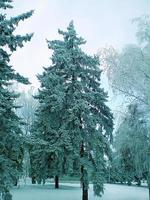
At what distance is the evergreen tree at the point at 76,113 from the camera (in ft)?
88.0

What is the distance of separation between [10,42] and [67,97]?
12029 mm

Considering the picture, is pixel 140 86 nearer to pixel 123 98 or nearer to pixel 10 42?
pixel 123 98

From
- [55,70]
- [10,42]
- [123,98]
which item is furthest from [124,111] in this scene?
[55,70]

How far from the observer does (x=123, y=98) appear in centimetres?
1958

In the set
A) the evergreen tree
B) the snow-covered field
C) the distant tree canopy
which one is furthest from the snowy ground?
the distant tree canopy

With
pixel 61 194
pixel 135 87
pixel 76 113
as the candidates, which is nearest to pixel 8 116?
pixel 135 87

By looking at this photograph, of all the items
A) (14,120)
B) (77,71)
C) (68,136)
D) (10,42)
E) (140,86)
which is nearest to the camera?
(10,42)

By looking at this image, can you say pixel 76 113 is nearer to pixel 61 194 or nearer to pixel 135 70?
pixel 135 70

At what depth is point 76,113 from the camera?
27.4 meters

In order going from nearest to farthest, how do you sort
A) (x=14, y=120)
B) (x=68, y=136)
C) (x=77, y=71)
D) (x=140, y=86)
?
(x=14, y=120), (x=140, y=86), (x=68, y=136), (x=77, y=71)

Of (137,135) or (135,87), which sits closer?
(135,87)

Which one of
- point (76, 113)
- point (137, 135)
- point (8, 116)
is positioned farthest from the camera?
point (76, 113)

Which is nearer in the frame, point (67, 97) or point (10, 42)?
point (10, 42)

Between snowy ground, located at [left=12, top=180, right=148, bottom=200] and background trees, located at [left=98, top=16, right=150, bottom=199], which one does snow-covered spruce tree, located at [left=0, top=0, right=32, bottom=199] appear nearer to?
background trees, located at [left=98, top=16, right=150, bottom=199]
